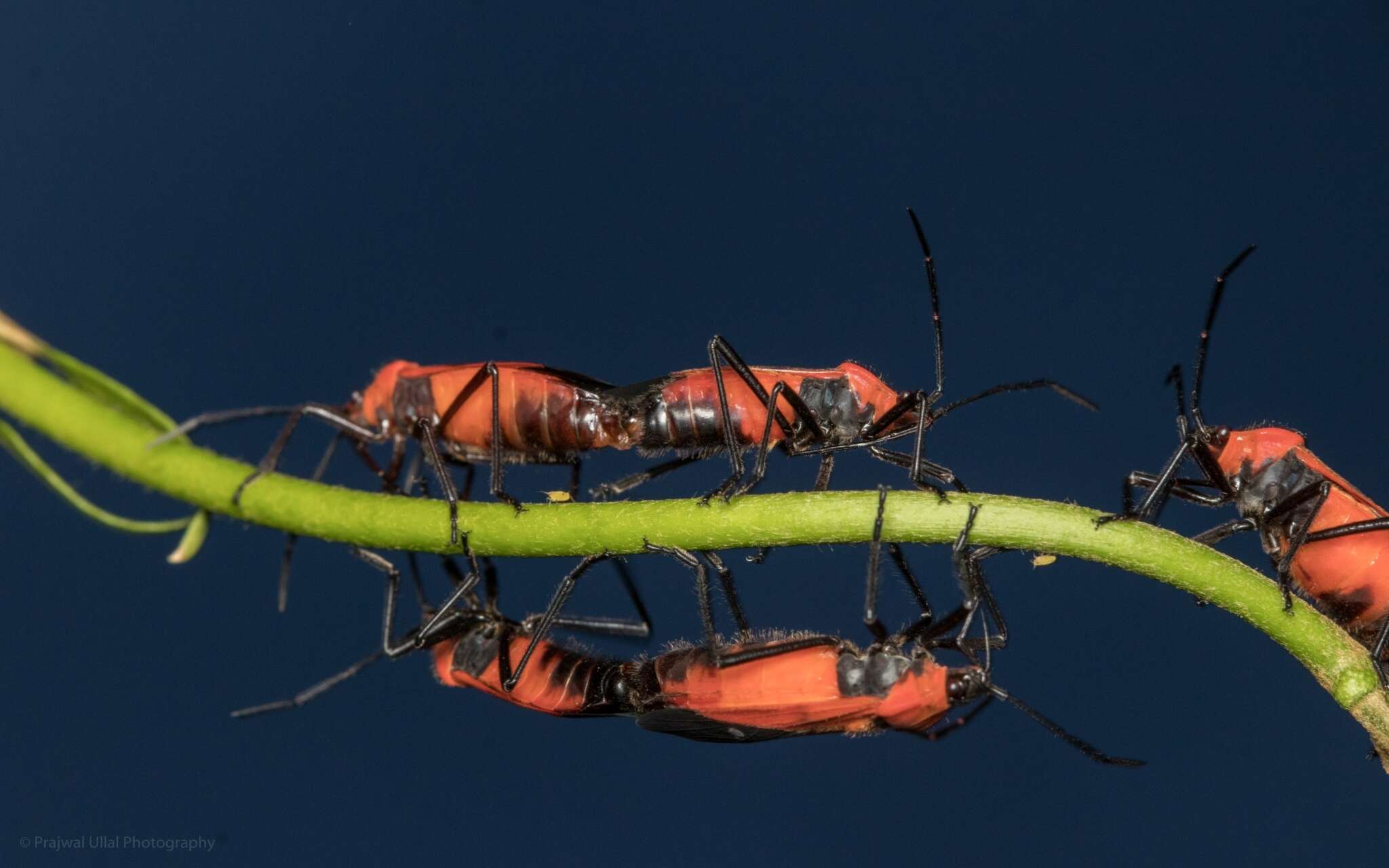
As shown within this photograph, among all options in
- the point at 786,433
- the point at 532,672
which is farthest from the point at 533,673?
the point at 786,433

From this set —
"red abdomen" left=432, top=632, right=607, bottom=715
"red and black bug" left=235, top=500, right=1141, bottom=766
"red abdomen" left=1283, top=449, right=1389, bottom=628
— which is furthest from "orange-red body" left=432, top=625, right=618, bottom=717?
"red abdomen" left=1283, top=449, right=1389, bottom=628

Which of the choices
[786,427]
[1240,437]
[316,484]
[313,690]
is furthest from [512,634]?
[1240,437]

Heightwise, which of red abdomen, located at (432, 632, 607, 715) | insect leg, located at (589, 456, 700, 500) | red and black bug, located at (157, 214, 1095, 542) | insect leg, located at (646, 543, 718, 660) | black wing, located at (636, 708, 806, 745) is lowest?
black wing, located at (636, 708, 806, 745)

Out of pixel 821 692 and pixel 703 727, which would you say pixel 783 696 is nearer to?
pixel 821 692

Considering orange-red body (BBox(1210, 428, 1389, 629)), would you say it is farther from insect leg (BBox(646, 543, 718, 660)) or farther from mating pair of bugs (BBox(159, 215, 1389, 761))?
insect leg (BBox(646, 543, 718, 660))

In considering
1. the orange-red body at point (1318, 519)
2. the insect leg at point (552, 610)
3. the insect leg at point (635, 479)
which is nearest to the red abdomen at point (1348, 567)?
the orange-red body at point (1318, 519)

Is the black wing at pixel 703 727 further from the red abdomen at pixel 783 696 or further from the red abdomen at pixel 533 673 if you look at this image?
the red abdomen at pixel 533 673

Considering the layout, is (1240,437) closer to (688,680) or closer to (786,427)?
(786,427)
